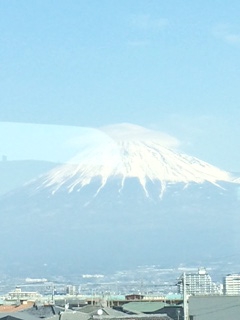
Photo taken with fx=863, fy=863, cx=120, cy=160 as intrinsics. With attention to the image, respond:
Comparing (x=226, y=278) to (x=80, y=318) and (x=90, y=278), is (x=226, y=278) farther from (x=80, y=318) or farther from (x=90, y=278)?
(x=80, y=318)

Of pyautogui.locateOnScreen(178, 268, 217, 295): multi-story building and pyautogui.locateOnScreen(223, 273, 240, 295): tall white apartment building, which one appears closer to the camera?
pyautogui.locateOnScreen(178, 268, 217, 295): multi-story building

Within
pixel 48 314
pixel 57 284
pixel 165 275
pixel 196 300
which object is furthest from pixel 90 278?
pixel 196 300

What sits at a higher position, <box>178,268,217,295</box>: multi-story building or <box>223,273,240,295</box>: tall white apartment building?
<box>223,273,240,295</box>: tall white apartment building

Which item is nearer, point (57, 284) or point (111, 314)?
point (111, 314)

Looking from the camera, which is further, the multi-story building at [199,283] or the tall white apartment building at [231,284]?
the tall white apartment building at [231,284]

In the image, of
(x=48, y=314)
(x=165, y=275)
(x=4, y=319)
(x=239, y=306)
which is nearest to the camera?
(x=4, y=319)

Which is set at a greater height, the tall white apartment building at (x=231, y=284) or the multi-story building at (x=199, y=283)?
the tall white apartment building at (x=231, y=284)

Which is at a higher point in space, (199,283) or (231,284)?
(231,284)

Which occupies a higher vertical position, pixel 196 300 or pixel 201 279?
pixel 201 279

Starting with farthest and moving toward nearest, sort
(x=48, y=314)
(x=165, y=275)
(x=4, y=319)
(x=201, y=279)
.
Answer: (x=165, y=275), (x=201, y=279), (x=48, y=314), (x=4, y=319)

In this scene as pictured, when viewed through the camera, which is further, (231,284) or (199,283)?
(231,284)

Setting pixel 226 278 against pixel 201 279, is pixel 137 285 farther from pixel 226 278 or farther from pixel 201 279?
pixel 201 279
